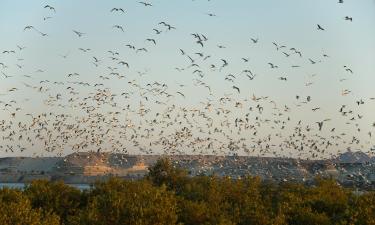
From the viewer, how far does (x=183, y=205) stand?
51281 mm

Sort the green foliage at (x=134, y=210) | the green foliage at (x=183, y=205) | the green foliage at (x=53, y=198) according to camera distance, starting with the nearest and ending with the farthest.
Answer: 1. the green foliage at (x=134, y=210)
2. the green foliage at (x=183, y=205)
3. the green foliage at (x=53, y=198)

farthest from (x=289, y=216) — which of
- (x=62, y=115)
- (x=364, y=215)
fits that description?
(x=62, y=115)

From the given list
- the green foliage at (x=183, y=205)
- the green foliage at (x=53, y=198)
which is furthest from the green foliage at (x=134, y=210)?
the green foliage at (x=53, y=198)

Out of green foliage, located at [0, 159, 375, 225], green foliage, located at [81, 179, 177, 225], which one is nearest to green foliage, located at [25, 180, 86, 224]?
green foliage, located at [0, 159, 375, 225]

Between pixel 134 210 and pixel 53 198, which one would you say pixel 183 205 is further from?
pixel 53 198

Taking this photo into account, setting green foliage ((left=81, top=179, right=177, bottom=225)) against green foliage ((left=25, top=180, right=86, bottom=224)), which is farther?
green foliage ((left=25, top=180, right=86, bottom=224))

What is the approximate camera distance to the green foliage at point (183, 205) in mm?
40856

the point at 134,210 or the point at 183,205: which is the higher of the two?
the point at 134,210

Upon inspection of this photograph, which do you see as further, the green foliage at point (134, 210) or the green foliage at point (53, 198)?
the green foliage at point (53, 198)

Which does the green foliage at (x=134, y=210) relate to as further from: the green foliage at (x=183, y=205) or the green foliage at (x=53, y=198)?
the green foliage at (x=53, y=198)

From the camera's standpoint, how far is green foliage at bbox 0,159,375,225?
40856 mm

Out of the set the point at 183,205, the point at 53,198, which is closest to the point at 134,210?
the point at 183,205

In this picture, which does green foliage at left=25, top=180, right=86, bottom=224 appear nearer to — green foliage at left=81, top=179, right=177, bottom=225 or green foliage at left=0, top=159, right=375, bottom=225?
green foliage at left=0, top=159, right=375, bottom=225

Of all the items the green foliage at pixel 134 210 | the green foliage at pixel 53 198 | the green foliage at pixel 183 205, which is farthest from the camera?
the green foliage at pixel 53 198
